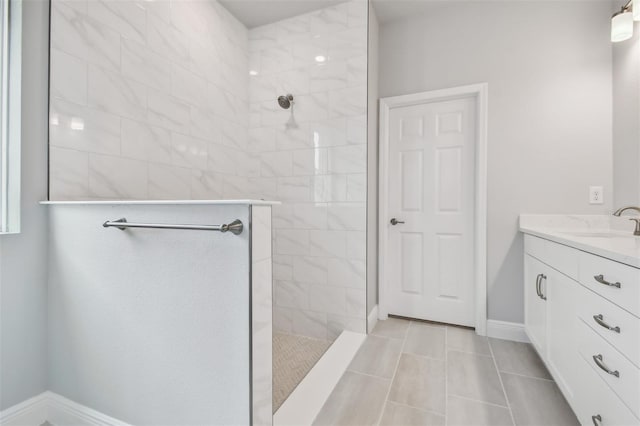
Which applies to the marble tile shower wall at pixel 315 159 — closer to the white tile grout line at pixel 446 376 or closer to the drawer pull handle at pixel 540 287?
the white tile grout line at pixel 446 376

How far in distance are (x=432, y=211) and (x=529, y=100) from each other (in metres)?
1.07

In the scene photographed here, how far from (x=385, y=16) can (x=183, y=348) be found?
2.85 metres

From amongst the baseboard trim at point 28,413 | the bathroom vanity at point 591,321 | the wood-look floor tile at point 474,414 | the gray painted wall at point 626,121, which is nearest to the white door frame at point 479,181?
the bathroom vanity at point 591,321

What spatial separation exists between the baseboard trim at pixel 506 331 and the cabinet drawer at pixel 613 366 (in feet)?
3.47

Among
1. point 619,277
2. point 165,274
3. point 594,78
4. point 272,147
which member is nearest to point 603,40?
point 594,78

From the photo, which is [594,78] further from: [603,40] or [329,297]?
[329,297]

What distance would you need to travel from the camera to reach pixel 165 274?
1087 millimetres

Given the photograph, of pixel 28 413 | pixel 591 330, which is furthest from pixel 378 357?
pixel 28 413

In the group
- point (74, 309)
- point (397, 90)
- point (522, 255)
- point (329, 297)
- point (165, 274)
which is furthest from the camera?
point (397, 90)

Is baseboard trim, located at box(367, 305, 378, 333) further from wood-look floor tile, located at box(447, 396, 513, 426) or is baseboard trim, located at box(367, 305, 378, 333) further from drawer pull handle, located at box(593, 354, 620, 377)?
drawer pull handle, located at box(593, 354, 620, 377)

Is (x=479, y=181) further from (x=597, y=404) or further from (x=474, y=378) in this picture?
(x=597, y=404)

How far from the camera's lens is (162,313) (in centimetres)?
110

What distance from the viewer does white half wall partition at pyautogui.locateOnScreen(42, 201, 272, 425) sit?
3.14 ft

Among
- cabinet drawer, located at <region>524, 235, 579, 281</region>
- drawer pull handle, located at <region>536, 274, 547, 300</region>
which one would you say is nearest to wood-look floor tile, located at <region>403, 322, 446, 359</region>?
drawer pull handle, located at <region>536, 274, 547, 300</region>
